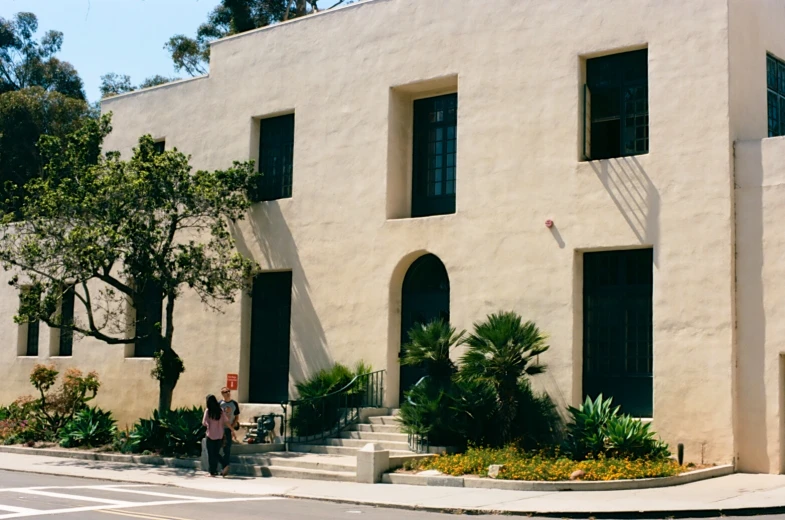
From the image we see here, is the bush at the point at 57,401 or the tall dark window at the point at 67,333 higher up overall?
the tall dark window at the point at 67,333

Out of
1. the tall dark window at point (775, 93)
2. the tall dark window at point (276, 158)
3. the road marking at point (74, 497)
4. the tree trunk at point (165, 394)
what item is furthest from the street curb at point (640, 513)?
the tall dark window at point (276, 158)

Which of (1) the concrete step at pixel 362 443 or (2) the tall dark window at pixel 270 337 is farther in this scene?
(2) the tall dark window at pixel 270 337

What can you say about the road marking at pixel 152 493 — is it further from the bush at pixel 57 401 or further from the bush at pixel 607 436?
the bush at pixel 57 401

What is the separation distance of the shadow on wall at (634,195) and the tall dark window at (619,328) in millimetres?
518

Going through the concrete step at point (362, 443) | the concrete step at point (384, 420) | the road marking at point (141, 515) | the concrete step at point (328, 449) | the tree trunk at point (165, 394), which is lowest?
the road marking at point (141, 515)

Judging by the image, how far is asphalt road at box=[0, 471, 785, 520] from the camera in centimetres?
1386

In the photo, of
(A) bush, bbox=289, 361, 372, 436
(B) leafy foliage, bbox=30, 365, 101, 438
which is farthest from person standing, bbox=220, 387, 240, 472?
(B) leafy foliage, bbox=30, 365, 101, 438

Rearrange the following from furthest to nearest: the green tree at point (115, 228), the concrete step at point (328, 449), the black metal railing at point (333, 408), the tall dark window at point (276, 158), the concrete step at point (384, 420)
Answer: the tall dark window at point (276, 158) → the green tree at point (115, 228) → the black metal railing at point (333, 408) → the concrete step at point (384, 420) → the concrete step at point (328, 449)

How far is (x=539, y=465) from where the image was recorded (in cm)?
1783

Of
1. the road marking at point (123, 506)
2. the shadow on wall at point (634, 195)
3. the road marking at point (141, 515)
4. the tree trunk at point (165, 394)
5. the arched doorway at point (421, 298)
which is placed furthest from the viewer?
the tree trunk at point (165, 394)

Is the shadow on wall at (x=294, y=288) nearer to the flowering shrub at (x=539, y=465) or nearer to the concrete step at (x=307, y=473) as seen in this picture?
the concrete step at (x=307, y=473)

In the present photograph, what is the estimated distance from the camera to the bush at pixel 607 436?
18.4 meters

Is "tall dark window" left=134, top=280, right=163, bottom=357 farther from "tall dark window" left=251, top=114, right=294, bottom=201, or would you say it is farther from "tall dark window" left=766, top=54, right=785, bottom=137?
"tall dark window" left=766, top=54, right=785, bottom=137

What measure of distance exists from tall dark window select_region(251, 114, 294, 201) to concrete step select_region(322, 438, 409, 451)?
7148 millimetres
